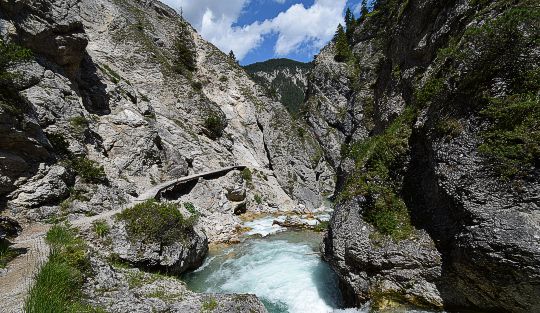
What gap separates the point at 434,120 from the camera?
37.3 ft

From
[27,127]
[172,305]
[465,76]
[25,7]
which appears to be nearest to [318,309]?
[172,305]

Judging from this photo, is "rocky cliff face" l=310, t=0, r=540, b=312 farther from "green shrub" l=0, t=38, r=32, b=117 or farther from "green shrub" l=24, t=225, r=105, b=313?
"green shrub" l=0, t=38, r=32, b=117

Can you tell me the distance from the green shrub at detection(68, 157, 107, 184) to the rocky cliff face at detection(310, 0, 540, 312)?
16.0 m

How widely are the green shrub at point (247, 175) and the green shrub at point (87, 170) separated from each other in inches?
663

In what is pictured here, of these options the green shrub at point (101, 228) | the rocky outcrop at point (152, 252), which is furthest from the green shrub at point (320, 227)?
the green shrub at point (101, 228)

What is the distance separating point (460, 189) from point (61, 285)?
11.4 m

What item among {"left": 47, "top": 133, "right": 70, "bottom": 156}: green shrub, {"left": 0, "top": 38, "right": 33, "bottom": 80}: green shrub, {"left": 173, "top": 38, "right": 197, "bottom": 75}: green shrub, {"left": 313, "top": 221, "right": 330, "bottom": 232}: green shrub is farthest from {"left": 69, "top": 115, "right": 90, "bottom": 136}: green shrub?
{"left": 173, "top": 38, "right": 197, "bottom": 75}: green shrub

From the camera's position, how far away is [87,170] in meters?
19.9

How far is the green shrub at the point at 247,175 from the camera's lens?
35.6 meters

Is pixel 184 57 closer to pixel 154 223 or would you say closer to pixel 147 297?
pixel 154 223

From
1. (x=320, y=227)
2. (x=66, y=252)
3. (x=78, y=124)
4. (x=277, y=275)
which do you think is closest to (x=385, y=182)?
(x=277, y=275)

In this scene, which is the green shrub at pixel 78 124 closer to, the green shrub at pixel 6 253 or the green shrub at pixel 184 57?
the green shrub at pixel 6 253

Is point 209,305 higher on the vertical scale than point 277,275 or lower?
higher

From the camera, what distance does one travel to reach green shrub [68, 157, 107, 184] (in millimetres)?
19562
